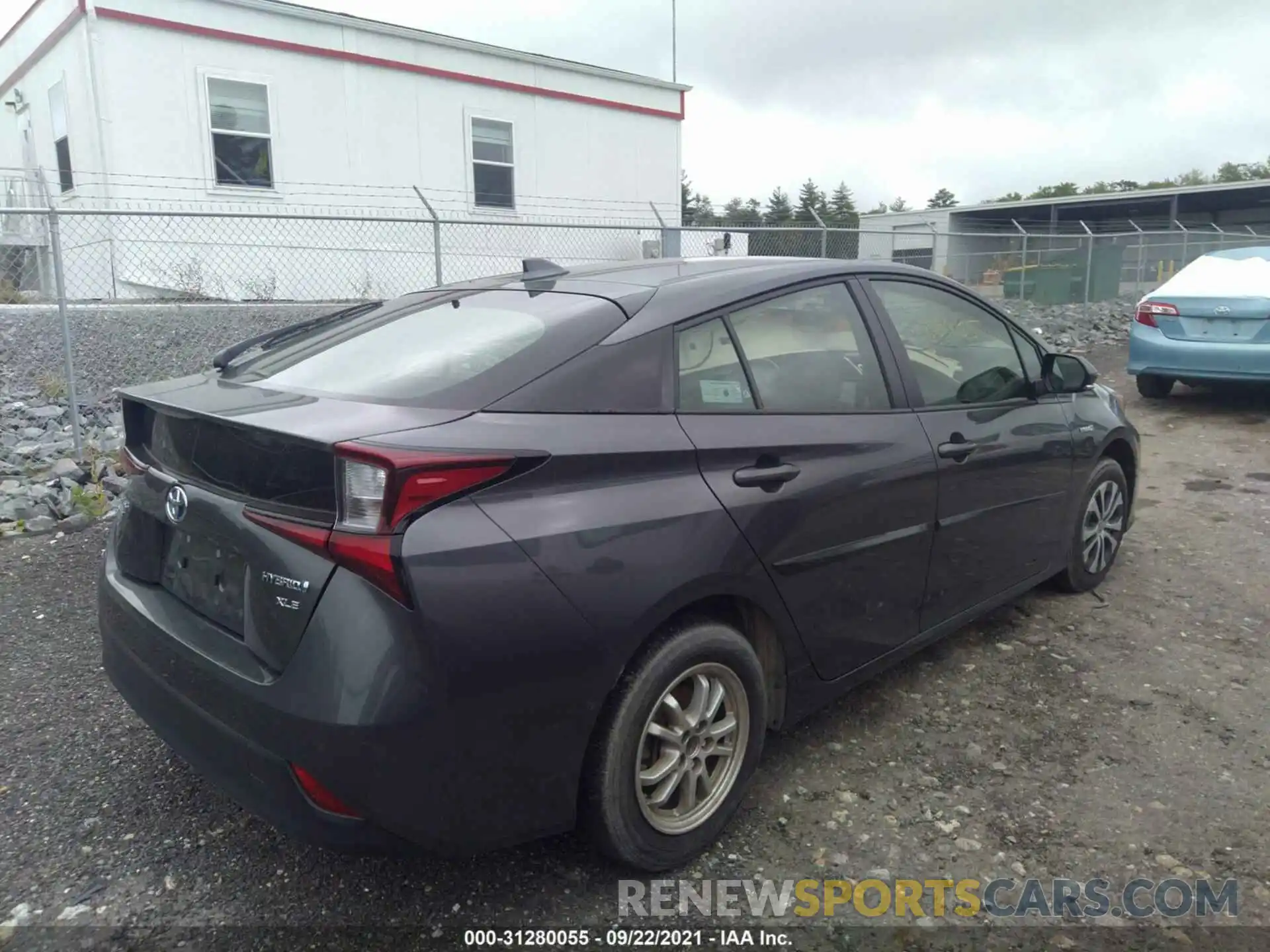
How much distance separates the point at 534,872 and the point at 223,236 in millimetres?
10308

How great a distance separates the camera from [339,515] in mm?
2016

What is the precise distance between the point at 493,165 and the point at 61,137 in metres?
5.41

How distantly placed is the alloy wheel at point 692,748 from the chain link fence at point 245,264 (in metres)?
3.41

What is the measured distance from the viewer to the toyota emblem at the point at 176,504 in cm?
236

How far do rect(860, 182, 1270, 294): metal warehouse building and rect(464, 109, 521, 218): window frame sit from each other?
5.51 meters

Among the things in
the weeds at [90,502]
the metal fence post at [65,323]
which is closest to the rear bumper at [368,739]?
the weeds at [90,502]

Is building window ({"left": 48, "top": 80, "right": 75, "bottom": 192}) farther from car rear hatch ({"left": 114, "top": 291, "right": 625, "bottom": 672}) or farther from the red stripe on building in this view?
car rear hatch ({"left": 114, "top": 291, "right": 625, "bottom": 672})

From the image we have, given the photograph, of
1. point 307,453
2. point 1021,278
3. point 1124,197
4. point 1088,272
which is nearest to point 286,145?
point 307,453

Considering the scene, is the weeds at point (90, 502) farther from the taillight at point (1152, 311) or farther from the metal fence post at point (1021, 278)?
the metal fence post at point (1021, 278)

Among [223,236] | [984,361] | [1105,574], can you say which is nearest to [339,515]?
[984,361]

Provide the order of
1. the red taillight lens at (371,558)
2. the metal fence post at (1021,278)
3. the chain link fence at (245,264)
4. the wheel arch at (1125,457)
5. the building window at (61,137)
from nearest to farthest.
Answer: the red taillight lens at (371,558)
the wheel arch at (1125,457)
the chain link fence at (245,264)
the building window at (61,137)
the metal fence post at (1021,278)

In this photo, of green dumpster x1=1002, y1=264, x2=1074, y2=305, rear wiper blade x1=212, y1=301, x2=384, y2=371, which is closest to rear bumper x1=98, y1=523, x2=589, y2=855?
rear wiper blade x1=212, y1=301, x2=384, y2=371

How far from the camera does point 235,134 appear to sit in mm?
11219

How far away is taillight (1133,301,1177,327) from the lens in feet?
28.5
